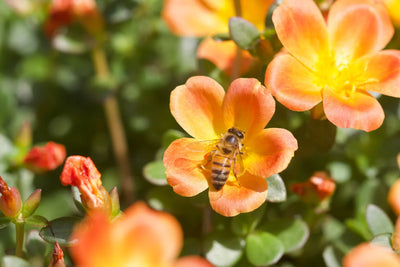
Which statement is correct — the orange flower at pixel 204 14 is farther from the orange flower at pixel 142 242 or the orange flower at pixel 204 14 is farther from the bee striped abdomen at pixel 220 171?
the orange flower at pixel 142 242

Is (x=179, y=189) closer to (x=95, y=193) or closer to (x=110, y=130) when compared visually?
(x=95, y=193)

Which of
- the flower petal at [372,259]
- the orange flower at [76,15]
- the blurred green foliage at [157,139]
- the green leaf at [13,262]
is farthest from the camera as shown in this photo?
the orange flower at [76,15]

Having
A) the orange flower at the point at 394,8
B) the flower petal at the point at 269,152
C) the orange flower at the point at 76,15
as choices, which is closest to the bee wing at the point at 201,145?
the flower petal at the point at 269,152

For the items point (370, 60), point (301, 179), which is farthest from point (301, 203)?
point (370, 60)

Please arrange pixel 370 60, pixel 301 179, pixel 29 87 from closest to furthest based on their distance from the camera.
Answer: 1. pixel 370 60
2. pixel 301 179
3. pixel 29 87

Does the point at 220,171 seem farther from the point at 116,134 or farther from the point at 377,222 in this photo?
the point at 116,134

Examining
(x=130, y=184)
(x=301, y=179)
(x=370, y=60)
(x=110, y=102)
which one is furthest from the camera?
(x=110, y=102)
